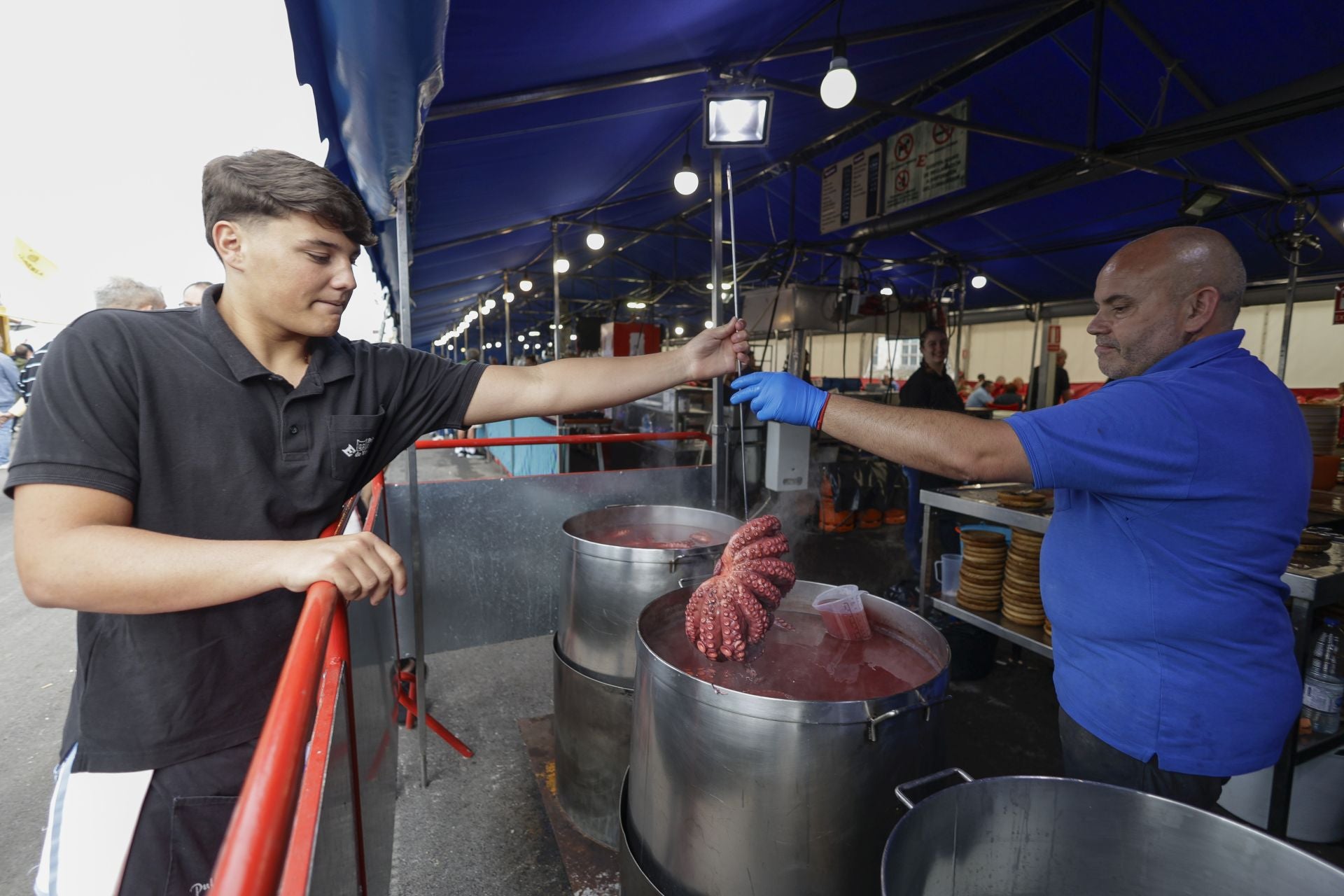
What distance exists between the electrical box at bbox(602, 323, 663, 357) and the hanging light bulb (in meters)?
5.53

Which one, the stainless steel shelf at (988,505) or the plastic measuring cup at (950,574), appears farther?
the plastic measuring cup at (950,574)

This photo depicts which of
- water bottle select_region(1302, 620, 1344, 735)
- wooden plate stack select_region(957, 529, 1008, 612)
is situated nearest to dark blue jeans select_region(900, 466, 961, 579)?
wooden plate stack select_region(957, 529, 1008, 612)

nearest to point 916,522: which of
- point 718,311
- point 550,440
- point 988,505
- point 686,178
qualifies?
point 988,505

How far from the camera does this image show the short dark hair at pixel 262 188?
4.63ft

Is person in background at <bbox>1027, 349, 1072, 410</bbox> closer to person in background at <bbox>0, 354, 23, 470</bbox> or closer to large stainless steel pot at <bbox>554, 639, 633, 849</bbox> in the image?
large stainless steel pot at <bbox>554, 639, 633, 849</bbox>

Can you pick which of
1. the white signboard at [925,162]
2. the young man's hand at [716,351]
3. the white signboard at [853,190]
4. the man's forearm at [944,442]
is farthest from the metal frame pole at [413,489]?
the white signboard at [853,190]

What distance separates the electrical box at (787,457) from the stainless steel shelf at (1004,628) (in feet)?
4.35

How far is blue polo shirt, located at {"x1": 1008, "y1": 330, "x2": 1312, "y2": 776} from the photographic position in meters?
1.52

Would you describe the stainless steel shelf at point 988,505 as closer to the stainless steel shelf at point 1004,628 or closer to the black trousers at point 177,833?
the stainless steel shelf at point 1004,628

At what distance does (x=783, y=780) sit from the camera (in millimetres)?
1453

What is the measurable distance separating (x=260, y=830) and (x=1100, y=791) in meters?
1.42

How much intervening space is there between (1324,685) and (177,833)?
4259 millimetres

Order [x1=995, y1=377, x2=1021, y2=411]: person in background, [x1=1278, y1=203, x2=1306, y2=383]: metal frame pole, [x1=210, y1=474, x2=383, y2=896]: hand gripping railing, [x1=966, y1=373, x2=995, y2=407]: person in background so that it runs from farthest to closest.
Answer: [x1=966, y1=373, x2=995, y2=407]: person in background → [x1=995, y1=377, x2=1021, y2=411]: person in background → [x1=1278, y1=203, x2=1306, y2=383]: metal frame pole → [x1=210, y1=474, x2=383, y2=896]: hand gripping railing

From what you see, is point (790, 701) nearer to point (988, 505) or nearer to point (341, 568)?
point (341, 568)
